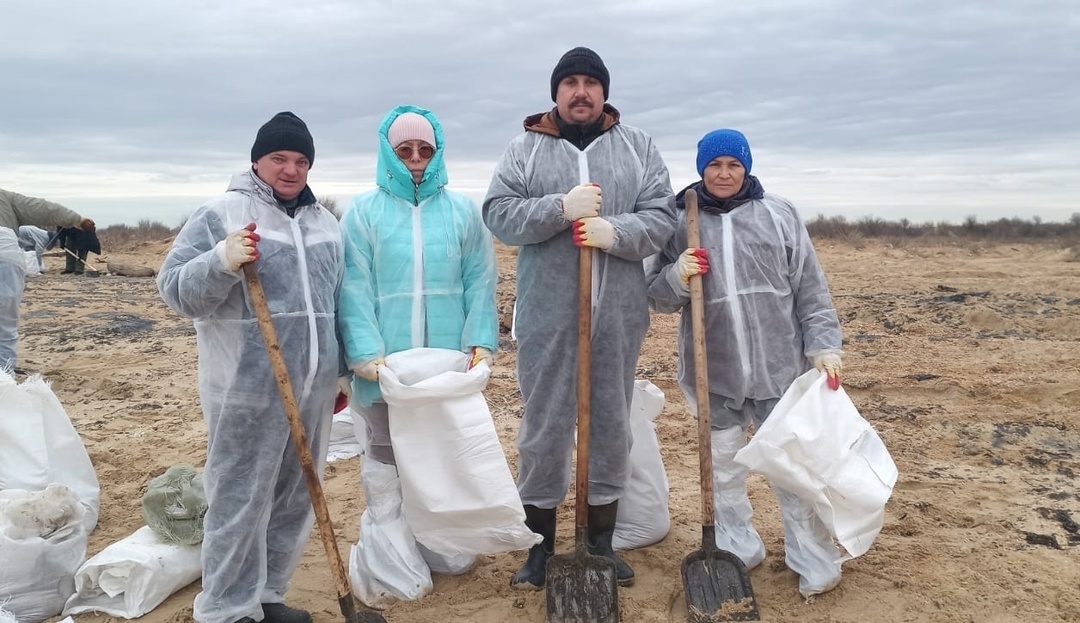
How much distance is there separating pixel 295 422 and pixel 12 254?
4.69m

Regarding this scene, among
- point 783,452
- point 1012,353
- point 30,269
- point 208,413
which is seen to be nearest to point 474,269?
point 208,413

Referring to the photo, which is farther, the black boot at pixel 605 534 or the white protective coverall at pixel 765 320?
the black boot at pixel 605 534

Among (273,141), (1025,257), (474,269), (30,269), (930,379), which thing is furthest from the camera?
(1025,257)

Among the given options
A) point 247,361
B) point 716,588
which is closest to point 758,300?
point 716,588

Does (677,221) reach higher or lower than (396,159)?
lower

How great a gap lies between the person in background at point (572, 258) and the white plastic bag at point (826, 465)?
614 mm

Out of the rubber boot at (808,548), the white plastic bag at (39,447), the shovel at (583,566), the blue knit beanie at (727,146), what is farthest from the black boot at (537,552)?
the white plastic bag at (39,447)

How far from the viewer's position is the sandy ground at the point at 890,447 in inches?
126

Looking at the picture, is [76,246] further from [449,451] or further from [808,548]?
[808,548]

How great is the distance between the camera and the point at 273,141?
280 cm

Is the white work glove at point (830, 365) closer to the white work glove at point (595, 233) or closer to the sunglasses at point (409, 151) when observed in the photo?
the white work glove at point (595, 233)

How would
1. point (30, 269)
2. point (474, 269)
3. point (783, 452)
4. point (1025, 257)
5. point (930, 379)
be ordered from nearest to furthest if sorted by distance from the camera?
point (783, 452)
point (474, 269)
point (930, 379)
point (30, 269)
point (1025, 257)

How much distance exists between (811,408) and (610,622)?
1102mm

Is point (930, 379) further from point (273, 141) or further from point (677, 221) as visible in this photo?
point (273, 141)
